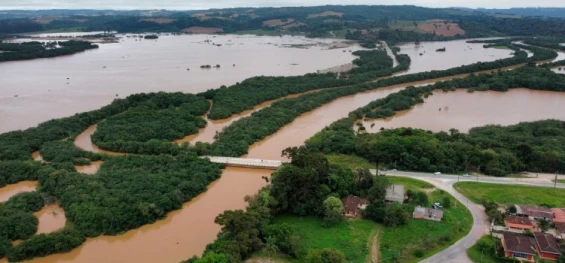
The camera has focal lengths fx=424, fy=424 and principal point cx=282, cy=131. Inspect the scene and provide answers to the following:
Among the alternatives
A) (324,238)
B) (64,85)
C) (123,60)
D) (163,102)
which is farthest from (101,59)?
(324,238)

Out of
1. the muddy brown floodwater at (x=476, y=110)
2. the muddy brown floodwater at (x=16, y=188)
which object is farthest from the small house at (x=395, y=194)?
the muddy brown floodwater at (x=16, y=188)

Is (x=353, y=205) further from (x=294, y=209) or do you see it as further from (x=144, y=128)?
(x=144, y=128)

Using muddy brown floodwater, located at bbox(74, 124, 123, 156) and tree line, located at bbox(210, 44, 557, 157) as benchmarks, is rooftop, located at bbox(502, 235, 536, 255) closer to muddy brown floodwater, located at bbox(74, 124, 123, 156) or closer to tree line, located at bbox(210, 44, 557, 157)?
tree line, located at bbox(210, 44, 557, 157)

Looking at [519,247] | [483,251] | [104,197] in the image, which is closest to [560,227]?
[519,247]

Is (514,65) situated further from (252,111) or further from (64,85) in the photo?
(64,85)

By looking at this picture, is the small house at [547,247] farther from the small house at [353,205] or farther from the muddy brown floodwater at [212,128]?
the muddy brown floodwater at [212,128]

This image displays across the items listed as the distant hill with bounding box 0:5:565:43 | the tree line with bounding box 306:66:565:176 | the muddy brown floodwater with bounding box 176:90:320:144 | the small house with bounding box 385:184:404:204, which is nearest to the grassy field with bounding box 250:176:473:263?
the small house with bounding box 385:184:404:204
